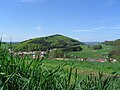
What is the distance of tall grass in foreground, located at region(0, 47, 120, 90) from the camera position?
280 cm

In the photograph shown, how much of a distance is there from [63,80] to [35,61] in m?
0.31

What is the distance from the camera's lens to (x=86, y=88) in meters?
2.96

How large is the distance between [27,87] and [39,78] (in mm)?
178

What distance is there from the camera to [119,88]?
3.04 meters

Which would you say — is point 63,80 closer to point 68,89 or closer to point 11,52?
point 68,89

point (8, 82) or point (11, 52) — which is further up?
point (11, 52)

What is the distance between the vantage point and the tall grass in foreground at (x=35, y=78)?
2800 millimetres

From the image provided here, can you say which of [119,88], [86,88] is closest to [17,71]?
[86,88]

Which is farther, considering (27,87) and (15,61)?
(15,61)

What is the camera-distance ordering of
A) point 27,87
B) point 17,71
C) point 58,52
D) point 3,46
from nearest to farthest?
point 27,87 < point 17,71 < point 3,46 < point 58,52

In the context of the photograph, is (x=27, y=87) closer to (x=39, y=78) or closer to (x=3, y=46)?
(x=39, y=78)

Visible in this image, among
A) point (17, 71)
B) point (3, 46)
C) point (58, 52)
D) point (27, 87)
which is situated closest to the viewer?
point (27, 87)

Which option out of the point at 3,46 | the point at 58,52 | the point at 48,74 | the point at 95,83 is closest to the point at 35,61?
the point at 48,74

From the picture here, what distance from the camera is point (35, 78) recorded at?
2834mm
